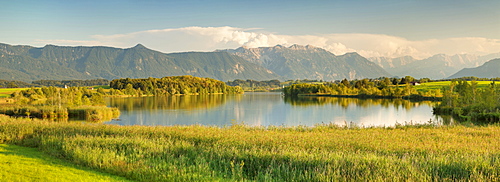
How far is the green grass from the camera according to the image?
11.0 metres

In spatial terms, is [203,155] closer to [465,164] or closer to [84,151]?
[84,151]

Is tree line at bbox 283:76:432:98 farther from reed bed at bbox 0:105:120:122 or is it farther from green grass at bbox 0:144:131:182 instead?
green grass at bbox 0:144:131:182

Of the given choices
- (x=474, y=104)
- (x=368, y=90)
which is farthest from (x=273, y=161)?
(x=368, y=90)

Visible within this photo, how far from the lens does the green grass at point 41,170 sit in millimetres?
11008

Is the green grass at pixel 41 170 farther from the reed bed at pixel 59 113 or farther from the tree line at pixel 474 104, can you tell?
the tree line at pixel 474 104

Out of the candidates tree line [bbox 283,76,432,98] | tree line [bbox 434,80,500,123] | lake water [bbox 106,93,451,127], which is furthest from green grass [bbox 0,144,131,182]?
tree line [bbox 283,76,432,98]

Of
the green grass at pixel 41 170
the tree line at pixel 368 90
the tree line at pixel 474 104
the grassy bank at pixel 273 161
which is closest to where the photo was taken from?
the green grass at pixel 41 170

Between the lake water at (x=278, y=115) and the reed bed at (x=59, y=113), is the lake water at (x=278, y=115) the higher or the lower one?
the lower one

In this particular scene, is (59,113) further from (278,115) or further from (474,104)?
(474,104)

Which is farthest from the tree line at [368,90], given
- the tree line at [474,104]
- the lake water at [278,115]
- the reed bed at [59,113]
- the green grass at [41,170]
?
the green grass at [41,170]

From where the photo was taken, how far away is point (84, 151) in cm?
1456

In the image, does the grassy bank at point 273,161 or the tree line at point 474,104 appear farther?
the tree line at point 474,104

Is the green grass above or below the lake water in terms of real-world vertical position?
above

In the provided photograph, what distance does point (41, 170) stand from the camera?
11.9 metres
